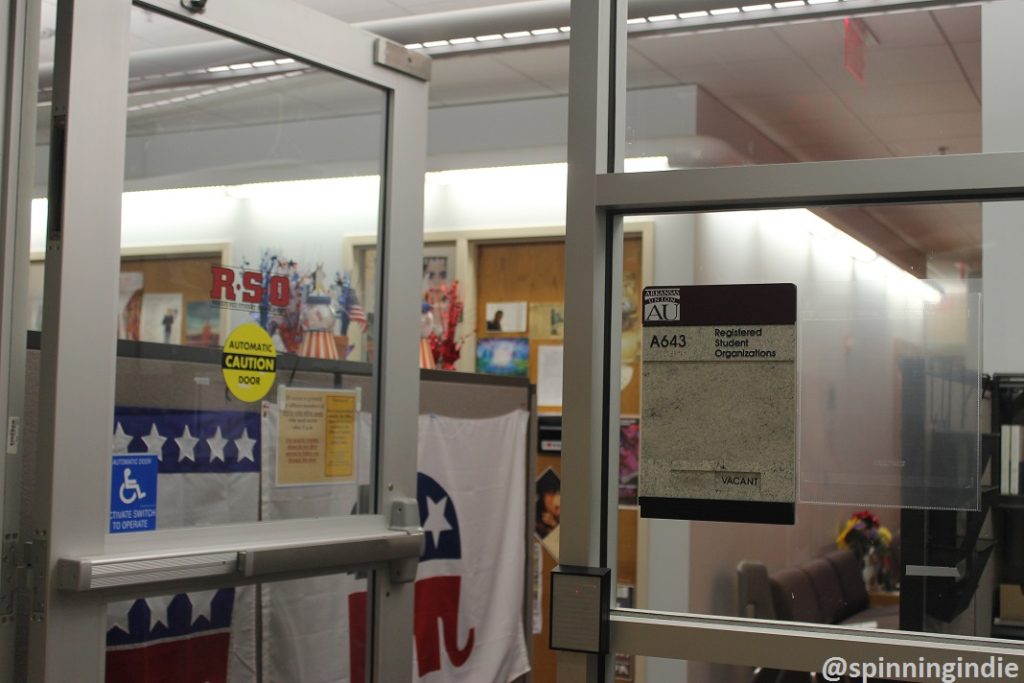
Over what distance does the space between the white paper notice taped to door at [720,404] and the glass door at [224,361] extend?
1018mm

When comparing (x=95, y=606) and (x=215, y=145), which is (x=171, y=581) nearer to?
(x=95, y=606)

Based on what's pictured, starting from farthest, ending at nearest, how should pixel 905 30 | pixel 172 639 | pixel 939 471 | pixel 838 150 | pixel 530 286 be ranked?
1. pixel 530 286
2. pixel 172 639
3. pixel 905 30
4. pixel 838 150
5. pixel 939 471

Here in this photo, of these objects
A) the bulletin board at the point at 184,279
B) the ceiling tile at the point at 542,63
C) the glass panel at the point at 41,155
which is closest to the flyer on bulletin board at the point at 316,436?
the bulletin board at the point at 184,279

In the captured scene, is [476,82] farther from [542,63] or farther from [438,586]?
[438,586]

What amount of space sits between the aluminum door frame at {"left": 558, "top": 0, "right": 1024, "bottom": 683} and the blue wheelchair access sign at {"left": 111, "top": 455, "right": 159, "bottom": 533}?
956mm

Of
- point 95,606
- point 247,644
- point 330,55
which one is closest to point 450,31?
point 330,55

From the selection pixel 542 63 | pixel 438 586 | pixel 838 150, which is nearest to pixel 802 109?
pixel 838 150

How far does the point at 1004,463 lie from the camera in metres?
1.60

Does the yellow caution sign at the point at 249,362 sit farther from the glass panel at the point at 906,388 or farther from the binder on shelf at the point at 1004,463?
the binder on shelf at the point at 1004,463

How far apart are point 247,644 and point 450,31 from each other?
284 cm

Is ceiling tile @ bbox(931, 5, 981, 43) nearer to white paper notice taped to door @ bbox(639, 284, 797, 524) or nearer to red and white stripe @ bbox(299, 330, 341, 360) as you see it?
white paper notice taped to door @ bbox(639, 284, 797, 524)

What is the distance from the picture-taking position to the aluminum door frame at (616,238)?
60.0 inches

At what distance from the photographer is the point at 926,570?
1.53 m

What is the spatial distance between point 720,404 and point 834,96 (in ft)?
3.67
